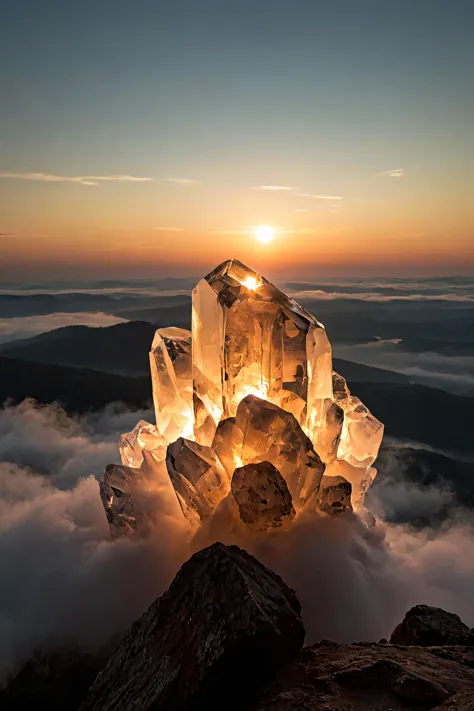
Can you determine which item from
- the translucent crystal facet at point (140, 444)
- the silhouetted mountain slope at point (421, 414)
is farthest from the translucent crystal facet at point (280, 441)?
the silhouetted mountain slope at point (421, 414)

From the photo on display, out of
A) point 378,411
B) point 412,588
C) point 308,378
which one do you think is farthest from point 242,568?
point 378,411

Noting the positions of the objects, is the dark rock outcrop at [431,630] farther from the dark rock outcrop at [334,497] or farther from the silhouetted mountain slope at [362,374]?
the silhouetted mountain slope at [362,374]

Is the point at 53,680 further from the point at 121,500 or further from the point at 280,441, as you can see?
the point at 280,441

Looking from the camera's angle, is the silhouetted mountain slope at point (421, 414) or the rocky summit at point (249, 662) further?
the silhouetted mountain slope at point (421, 414)

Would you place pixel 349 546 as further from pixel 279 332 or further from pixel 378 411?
pixel 378 411

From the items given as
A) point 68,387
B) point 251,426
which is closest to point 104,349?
point 68,387
